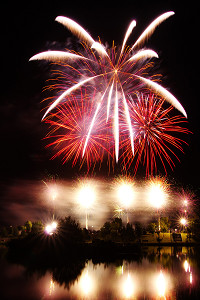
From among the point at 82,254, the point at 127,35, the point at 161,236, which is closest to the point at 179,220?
the point at 161,236

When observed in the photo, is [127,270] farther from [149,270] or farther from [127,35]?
[127,35]

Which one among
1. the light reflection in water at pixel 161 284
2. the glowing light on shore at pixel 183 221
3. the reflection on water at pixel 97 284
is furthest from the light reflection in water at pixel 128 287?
the glowing light on shore at pixel 183 221

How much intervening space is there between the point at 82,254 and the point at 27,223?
9380 cm

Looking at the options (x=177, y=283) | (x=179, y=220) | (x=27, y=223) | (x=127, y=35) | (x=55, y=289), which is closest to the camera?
(x=55, y=289)

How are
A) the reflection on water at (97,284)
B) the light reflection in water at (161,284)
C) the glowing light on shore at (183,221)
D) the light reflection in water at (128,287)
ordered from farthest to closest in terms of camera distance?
the glowing light on shore at (183,221)
the light reflection in water at (161,284)
the light reflection in water at (128,287)
the reflection on water at (97,284)

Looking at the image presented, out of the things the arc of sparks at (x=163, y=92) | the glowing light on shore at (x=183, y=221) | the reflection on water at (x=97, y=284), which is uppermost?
the arc of sparks at (x=163, y=92)

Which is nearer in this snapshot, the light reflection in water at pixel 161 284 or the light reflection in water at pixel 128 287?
the light reflection in water at pixel 128 287

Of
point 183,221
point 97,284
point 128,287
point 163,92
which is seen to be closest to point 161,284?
point 128,287

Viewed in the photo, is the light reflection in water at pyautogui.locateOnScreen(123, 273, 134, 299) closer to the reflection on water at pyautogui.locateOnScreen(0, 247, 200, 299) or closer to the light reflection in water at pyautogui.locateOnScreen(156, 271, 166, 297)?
the reflection on water at pyautogui.locateOnScreen(0, 247, 200, 299)

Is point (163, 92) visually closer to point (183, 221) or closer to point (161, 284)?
point (161, 284)

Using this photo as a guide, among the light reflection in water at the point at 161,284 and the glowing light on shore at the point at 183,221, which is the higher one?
the glowing light on shore at the point at 183,221

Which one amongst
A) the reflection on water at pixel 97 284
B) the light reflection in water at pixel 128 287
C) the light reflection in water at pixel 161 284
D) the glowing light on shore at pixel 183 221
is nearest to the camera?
the reflection on water at pixel 97 284

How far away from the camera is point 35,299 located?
35.8 ft

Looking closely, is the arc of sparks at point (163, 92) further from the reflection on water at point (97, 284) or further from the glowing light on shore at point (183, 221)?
the glowing light on shore at point (183, 221)
